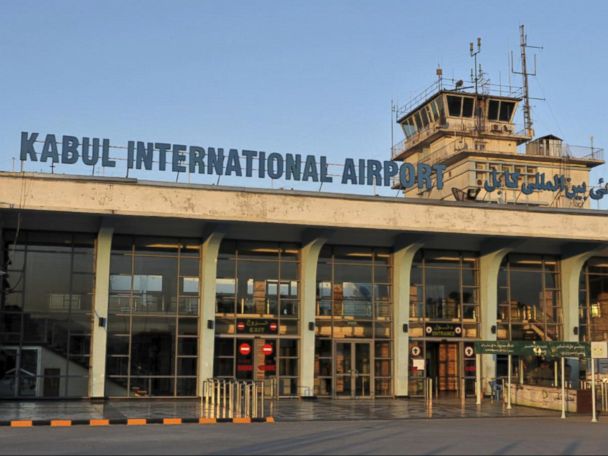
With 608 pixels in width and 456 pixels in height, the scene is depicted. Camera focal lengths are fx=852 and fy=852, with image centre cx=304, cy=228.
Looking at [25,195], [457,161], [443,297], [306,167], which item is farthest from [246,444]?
[457,161]

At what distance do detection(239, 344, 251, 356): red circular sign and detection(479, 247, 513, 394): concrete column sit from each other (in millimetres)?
9904

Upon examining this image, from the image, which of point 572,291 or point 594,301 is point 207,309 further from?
point 594,301

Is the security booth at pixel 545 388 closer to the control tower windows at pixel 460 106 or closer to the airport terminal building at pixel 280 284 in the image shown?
the airport terminal building at pixel 280 284

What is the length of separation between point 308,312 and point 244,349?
2925 millimetres

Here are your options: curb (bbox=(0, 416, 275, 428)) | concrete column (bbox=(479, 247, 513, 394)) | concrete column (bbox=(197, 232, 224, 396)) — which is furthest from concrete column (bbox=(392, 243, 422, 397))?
curb (bbox=(0, 416, 275, 428))

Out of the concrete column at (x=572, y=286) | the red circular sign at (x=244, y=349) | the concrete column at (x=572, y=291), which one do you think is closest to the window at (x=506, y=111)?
the concrete column at (x=572, y=286)

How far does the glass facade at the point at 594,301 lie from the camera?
3786cm

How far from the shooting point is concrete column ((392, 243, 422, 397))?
1359 inches

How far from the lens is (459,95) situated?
63.5 metres

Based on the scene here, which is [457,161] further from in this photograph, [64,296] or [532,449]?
[532,449]

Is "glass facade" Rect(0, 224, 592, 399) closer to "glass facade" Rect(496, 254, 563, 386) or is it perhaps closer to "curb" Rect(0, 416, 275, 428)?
"glass facade" Rect(496, 254, 563, 386)

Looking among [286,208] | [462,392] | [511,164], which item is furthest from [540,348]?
[511,164]

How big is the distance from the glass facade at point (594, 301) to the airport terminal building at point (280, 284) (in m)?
0.09

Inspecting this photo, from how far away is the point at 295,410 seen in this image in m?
27.2
